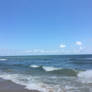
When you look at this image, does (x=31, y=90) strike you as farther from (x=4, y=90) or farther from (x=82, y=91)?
(x=82, y=91)

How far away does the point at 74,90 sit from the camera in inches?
299

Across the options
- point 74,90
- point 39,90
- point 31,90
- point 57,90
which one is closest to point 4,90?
point 31,90

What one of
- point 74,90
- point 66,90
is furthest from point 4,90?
point 74,90

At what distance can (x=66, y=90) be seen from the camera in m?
7.59

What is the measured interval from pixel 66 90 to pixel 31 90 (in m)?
2.09

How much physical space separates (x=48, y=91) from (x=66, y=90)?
109 centimetres

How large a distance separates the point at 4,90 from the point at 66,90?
3762 mm

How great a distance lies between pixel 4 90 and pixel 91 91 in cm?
518

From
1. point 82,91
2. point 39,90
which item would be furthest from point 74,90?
point 39,90

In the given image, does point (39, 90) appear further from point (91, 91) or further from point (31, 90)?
point (91, 91)

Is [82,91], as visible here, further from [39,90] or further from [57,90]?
[39,90]

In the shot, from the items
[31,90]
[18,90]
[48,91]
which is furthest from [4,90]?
[48,91]

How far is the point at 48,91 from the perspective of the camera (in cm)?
739

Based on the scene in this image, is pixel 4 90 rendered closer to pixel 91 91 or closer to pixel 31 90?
pixel 31 90
